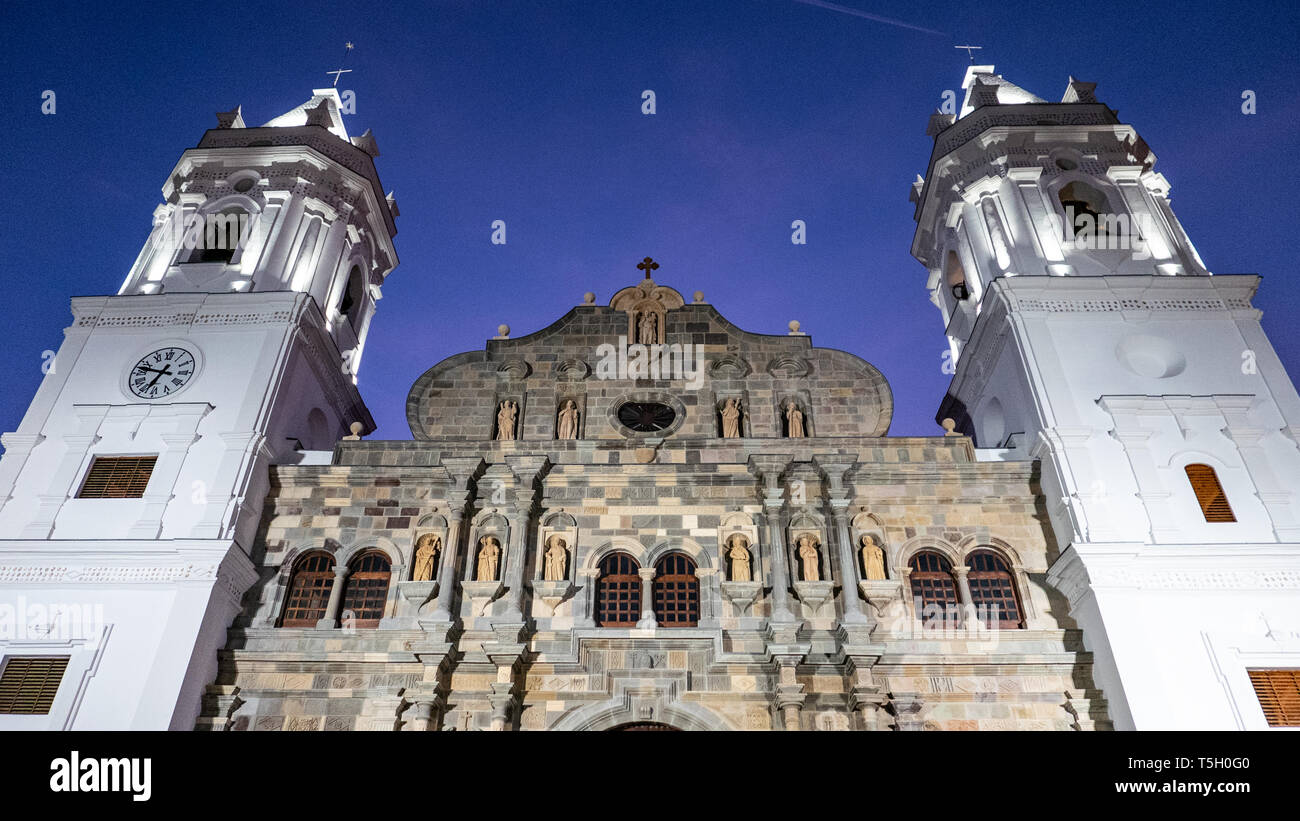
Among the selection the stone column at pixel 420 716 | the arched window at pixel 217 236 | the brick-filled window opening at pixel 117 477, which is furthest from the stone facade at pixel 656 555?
the arched window at pixel 217 236

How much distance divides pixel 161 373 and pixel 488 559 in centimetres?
939

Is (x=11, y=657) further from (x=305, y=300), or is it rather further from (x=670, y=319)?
(x=670, y=319)

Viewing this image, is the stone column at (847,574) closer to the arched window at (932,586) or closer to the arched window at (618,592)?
the arched window at (932,586)

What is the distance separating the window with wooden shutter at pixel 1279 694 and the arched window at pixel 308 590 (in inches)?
687

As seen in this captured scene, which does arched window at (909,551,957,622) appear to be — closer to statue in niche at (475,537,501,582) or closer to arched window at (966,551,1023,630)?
arched window at (966,551,1023,630)

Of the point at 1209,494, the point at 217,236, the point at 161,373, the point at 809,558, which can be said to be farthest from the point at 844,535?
the point at 217,236

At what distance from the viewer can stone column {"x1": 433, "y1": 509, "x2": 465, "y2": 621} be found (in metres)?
16.7

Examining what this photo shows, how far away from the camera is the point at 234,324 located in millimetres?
21375

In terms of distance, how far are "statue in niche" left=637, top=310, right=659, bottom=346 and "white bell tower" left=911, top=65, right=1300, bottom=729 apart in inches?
337

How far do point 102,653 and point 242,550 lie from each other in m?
2.90

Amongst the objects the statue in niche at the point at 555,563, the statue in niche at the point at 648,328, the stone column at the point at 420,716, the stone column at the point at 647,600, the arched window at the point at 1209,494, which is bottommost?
the stone column at the point at 420,716

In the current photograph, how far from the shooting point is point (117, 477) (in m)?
18.5

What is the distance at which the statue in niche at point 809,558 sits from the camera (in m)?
17.5
